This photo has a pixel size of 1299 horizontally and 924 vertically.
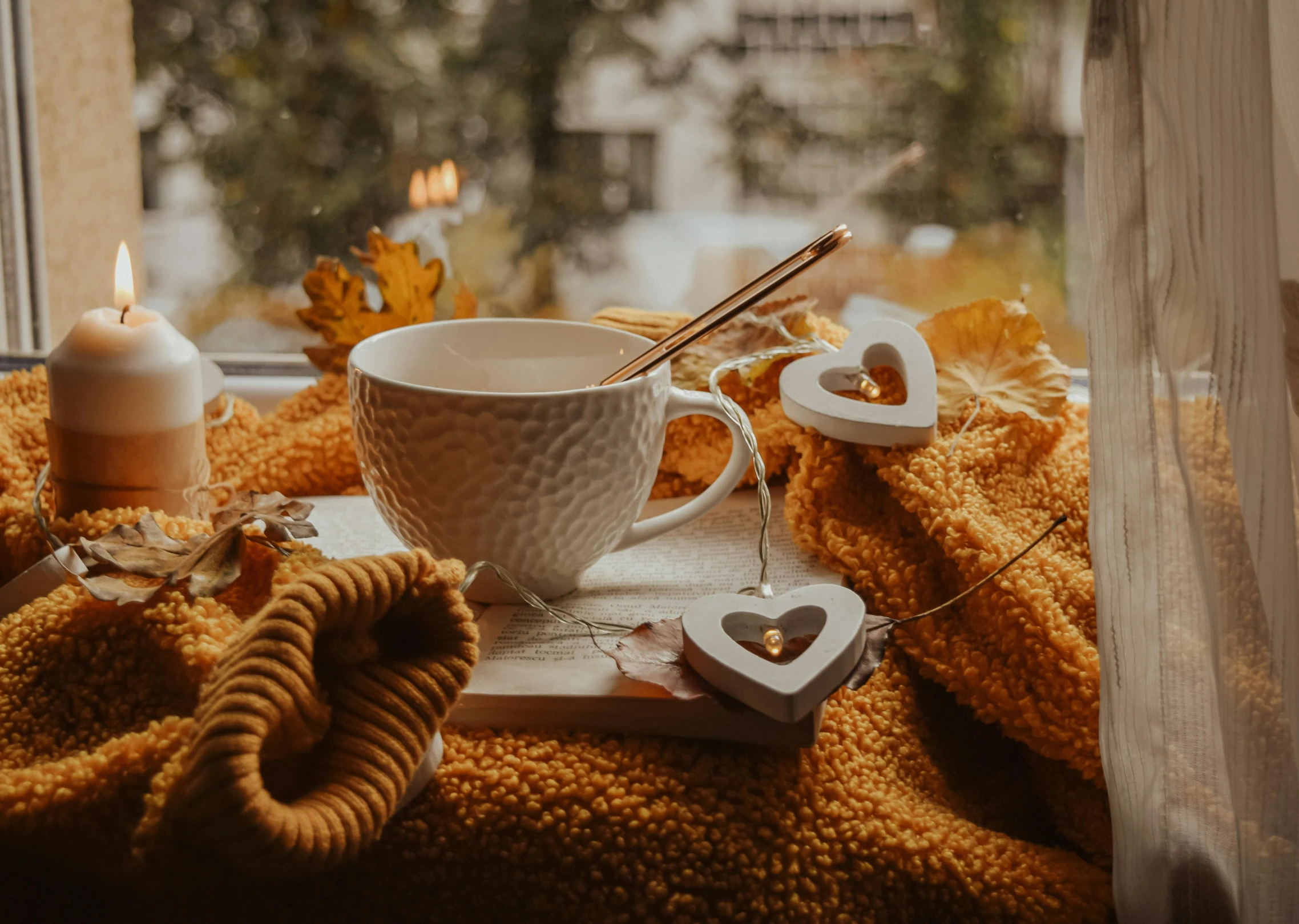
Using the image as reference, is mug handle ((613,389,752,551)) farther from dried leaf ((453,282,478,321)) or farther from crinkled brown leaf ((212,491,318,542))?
dried leaf ((453,282,478,321))

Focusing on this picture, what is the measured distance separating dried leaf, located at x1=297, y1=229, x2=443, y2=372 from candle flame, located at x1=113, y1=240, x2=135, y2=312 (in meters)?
0.17

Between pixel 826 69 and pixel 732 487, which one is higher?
pixel 826 69

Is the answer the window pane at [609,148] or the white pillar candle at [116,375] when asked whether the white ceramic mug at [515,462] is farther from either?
the window pane at [609,148]

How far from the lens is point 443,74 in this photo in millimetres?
966

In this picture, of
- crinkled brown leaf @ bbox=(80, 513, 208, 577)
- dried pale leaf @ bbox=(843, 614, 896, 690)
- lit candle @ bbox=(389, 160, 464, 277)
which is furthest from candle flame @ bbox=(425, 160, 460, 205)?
dried pale leaf @ bbox=(843, 614, 896, 690)

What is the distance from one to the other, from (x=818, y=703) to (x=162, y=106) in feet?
2.99

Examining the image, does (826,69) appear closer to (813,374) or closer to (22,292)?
(813,374)

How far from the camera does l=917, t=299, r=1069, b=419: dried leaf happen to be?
602 millimetres

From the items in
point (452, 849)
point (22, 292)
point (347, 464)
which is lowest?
point (452, 849)

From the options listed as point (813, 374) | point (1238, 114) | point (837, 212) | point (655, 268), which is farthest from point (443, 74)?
point (1238, 114)

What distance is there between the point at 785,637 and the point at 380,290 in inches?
18.0

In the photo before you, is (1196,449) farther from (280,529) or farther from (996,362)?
(280,529)

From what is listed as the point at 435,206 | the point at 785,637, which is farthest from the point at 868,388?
the point at 435,206

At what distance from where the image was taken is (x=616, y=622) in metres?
0.51
